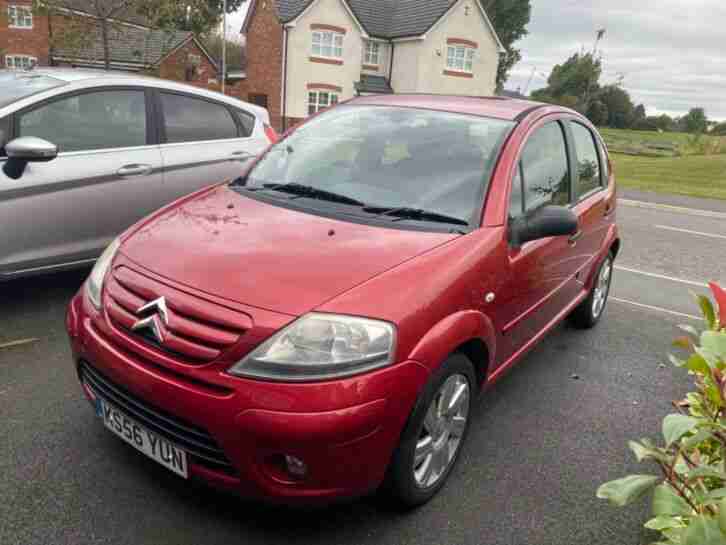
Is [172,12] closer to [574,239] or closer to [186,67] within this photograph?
[574,239]

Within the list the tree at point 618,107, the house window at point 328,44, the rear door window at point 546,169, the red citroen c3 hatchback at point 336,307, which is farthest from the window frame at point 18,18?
the tree at point 618,107

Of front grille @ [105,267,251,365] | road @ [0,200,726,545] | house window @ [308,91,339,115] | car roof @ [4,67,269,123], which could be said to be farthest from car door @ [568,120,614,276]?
house window @ [308,91,339,115]

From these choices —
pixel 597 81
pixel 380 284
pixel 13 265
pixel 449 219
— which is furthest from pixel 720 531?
pixel 597 81

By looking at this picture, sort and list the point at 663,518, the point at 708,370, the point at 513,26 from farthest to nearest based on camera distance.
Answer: the point at 513,26, the point at 663,518, the point at 708,370

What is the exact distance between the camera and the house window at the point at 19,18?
3612 cm

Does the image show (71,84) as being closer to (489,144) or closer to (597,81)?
(489,144)

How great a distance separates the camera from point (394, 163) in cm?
332

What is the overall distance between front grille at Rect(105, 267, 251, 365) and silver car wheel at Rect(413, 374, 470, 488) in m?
0.85

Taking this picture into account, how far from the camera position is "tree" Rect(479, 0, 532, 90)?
5575cm

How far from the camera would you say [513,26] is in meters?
56.7

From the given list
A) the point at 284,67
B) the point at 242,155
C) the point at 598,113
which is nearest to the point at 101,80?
the point at 242,155

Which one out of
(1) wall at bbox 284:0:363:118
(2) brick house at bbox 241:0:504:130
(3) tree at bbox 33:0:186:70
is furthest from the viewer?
(2) brick house at bbox 241:0:504:130

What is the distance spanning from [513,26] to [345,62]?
93.2 feet

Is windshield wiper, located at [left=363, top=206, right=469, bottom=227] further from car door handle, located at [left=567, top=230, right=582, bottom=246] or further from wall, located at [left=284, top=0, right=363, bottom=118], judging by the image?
wall, located at [left=284, top=0, right=363, bottom=118]
